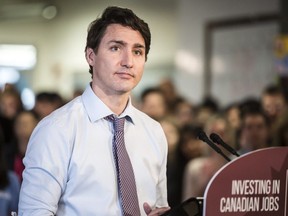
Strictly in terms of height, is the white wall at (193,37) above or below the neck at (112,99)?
above

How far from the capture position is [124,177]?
2.22 metres

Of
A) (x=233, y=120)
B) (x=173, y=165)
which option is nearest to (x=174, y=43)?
(x=233, y=120)

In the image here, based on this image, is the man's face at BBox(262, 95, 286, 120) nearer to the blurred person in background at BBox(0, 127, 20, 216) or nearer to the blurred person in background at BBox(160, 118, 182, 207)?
the blurred person in background at BBox(160, 118, 182, 207)

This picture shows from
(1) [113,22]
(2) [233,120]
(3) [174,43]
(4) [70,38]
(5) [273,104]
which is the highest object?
(4) [70,38]

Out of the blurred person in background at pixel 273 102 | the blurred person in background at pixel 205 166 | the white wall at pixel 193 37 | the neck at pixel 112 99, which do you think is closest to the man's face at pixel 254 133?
the blurred person in background at pixel 205 166

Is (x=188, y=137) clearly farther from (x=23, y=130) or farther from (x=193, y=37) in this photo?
(x=193, y=37)

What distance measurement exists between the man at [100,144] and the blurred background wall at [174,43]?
16.7 ft

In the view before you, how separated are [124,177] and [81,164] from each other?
137mm

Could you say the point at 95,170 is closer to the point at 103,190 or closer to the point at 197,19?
the point at 103,190

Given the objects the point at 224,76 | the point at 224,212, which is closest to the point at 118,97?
the point at 224,212

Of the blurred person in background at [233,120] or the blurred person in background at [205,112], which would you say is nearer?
the blurred person in background at [233,120]

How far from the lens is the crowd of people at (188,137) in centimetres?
438

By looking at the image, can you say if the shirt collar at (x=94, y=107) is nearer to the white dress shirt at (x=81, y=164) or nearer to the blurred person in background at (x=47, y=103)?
the white dress shirt at (x=81, y=164)

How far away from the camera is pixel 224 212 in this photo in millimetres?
1981
